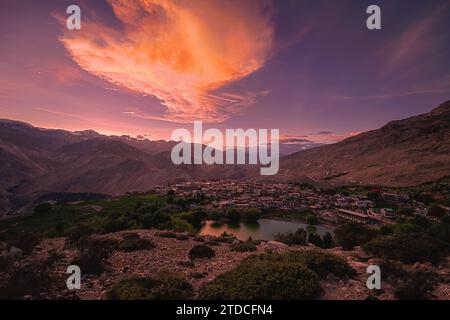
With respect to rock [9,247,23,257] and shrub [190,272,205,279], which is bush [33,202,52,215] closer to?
rock [9,247,23,257]

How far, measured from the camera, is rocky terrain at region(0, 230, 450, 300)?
12.8 m

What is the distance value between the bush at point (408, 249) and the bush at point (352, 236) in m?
4.39

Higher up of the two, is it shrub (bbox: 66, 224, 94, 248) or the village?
shrub (bbox: 66, 224, 94, 248)

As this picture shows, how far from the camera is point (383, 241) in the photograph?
2289cm

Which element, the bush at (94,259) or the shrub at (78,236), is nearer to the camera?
the bush at (94,259)

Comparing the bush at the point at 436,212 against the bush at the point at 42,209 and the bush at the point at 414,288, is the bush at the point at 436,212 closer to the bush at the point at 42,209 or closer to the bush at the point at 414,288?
the bush at the point at 414,288

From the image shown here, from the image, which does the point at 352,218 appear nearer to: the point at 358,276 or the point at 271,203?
the point at 271,203

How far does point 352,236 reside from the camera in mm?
28141

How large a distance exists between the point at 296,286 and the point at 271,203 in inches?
3373

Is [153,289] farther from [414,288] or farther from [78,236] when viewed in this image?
[78,236]

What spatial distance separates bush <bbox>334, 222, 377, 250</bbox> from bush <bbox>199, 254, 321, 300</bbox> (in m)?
15.7

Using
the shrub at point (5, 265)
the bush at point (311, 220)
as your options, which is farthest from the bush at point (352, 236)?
the bush at point (311, 220)

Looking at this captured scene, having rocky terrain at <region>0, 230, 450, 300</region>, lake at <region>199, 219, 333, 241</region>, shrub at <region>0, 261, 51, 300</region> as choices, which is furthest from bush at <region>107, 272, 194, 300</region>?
lake at <region>199, 219, 333, 241</region>

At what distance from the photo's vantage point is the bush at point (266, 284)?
38.3ft
